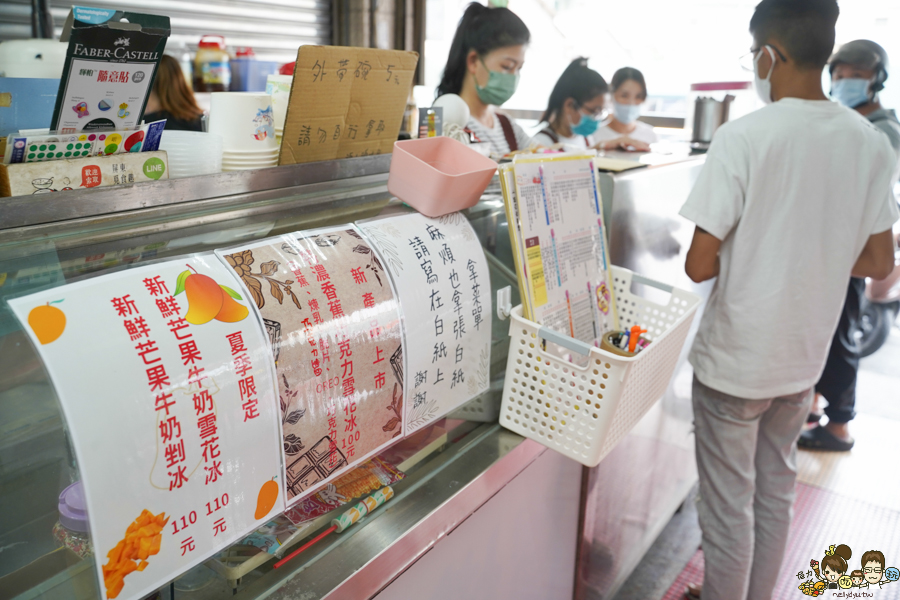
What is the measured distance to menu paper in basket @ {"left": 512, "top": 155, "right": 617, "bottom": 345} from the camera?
1153mm

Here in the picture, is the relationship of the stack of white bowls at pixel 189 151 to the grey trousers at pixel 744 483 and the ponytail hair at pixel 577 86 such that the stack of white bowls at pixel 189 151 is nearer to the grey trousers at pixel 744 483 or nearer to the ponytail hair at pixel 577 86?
the grey trousers at pixel 744 483

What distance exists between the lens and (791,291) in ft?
5.13

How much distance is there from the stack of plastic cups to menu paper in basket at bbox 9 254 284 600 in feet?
1.48

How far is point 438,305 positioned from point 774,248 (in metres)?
1.01

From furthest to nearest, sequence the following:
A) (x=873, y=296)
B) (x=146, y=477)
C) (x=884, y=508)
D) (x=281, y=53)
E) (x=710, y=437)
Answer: (x=281, y=53), (x=873, y=296), (x=884, y=508), (x=710, y=437), (x=146, y=477)

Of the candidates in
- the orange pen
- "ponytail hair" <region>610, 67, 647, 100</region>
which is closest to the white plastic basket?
the orange pen

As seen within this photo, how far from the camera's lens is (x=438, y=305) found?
39.1 inches

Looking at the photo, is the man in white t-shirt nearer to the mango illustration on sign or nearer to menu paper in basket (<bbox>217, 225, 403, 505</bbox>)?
menu paper in basket (<bbox>217, 225, 403, 505</bbox>)

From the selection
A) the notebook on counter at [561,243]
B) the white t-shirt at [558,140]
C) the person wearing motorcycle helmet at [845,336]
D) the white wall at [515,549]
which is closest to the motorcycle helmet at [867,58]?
the person wearing motorcycle helmet at [845,336]

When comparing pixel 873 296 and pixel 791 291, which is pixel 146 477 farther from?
pixel 873 296

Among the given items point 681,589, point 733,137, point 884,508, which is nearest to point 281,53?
point 733,137

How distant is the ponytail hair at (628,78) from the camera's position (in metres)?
3.75

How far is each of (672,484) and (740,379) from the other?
2.89 feet

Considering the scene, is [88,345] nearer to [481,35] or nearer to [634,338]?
[634,338]
